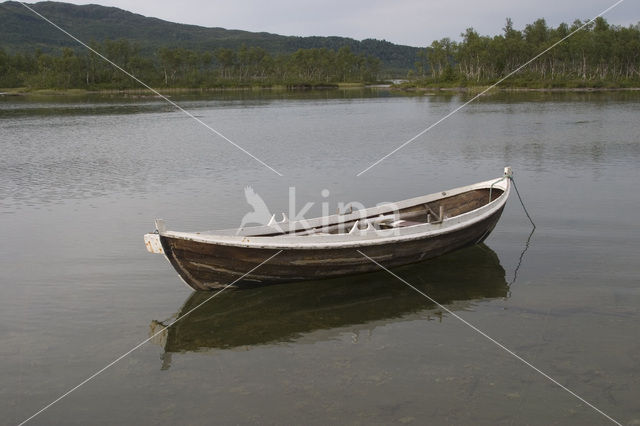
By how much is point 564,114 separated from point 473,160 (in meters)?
26.9

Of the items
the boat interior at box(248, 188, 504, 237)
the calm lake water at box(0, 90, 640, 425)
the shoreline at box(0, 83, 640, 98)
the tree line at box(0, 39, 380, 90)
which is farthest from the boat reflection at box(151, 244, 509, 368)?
the tree line at box(0, 39, 380, 90)

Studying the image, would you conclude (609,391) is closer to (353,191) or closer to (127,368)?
(127,368)

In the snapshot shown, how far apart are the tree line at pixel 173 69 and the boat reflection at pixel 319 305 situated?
12057 cm

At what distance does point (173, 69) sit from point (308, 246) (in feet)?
470

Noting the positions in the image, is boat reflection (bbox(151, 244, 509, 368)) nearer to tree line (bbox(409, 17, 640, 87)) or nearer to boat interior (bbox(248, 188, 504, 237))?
boat interior (bbox(248, 188, 504, 237))

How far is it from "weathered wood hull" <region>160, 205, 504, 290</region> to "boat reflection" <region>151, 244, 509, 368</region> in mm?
421

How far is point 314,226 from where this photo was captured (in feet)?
39.7

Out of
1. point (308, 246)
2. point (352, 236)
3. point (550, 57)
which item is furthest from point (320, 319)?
point (550, 57)

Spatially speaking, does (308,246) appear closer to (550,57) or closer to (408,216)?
(408,216)

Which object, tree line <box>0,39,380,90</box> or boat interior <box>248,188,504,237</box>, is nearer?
boat interior <box>248,188,504,237</box>

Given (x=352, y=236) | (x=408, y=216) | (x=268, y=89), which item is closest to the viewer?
(x=352, y=236)

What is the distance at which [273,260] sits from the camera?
1038cm

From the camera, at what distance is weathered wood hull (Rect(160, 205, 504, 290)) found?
10008mm

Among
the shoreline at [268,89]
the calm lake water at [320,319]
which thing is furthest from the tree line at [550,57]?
the calm lake water at [320,319]
